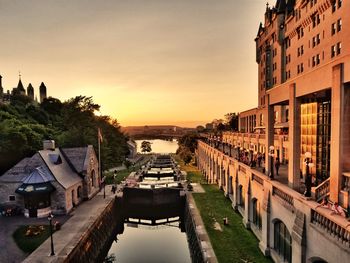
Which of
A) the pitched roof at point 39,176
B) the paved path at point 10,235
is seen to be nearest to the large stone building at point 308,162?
the paved path at point 10,235

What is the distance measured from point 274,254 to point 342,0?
3032 cm

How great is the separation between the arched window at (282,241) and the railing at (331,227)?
4.57m

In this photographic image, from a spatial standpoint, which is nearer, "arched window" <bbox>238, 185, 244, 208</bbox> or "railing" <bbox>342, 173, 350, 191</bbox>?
"railing" <bbox>342, 173, 350, 191</bbox>

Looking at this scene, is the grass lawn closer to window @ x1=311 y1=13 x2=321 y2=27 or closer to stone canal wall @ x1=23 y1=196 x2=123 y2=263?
stone canal wall @ x1=23 y1=196 x2=123 y2=263

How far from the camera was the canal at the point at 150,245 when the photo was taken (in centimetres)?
2861

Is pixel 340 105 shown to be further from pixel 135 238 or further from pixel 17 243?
pixel 135 238

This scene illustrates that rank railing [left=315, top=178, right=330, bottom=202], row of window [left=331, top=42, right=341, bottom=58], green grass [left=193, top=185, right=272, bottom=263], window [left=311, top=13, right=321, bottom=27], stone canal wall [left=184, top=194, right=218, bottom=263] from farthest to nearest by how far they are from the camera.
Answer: window [left=311, top=13, right=321, bottom=27] < row of window [left=331, top=42, right=341, bottom=58] < green grass [left=193, top=185, right=272, bottom=263] < stone canal wall [left=184, top=194, right=218, bottom=263] < railing [left=315, top=178, right=330, bottom=202]

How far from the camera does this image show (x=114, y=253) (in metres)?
30.1

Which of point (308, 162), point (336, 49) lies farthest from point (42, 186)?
point (336, 49)

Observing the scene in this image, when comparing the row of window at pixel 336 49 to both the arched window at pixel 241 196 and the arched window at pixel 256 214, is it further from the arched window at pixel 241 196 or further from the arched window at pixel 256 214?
the arched window at pixel 256 214

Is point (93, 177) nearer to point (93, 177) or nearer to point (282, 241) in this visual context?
point (93, 177)

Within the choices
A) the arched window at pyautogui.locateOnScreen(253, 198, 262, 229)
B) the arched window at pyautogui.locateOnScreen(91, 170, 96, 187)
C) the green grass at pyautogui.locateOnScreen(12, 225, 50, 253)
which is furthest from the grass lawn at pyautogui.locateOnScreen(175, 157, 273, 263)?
the arched window at pyautogui.locateOnScreen(91, 170, 96, 187)

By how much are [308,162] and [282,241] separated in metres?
6.53

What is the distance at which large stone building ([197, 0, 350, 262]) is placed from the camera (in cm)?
1266
